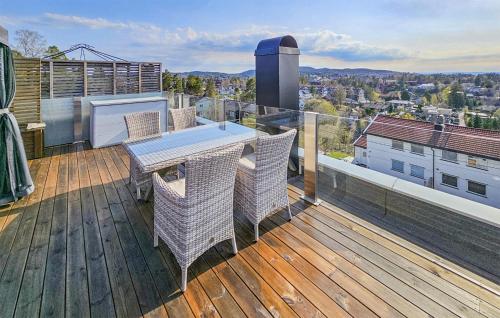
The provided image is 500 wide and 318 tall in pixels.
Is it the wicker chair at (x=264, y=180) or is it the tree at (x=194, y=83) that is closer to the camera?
the wicker chair at (x=264, y=180)

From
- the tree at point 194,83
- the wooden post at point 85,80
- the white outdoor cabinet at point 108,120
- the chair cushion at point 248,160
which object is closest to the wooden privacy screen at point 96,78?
the wooden post at point 85,80

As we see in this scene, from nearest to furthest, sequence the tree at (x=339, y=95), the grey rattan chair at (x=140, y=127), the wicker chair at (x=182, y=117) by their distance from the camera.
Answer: the grey rattan chair at (x=140, y=127) → the wicker chair at (x=182, y=117) → the tree at (x=339, y=95)

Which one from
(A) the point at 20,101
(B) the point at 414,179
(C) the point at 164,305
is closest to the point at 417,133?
(B) the point at 414,179

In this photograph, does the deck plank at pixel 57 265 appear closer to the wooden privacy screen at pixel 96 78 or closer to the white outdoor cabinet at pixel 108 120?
the white outdoor cabinet at pixel 108 120

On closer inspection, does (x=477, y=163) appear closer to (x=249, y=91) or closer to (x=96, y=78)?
(x=249, y=91)

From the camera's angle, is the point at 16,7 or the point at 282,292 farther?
the point at 16,7

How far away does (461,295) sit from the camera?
180 centimetres

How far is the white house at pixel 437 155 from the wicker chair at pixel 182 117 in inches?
105

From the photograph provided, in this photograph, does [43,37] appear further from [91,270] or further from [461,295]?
[461,295]

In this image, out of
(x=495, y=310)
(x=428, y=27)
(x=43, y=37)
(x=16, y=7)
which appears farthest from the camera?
(x=428, y=27)

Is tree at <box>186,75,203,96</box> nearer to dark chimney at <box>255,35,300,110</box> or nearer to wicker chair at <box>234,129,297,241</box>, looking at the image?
dark chimney at <box>255,35,300,110</box>

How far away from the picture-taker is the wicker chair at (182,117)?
161 inches

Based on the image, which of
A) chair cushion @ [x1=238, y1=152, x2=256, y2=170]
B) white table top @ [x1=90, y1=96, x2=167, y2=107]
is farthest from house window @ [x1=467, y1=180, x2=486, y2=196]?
white table top @ [x1=90, y1=96, x2=167, y2=107]

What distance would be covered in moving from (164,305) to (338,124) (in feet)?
7.49
